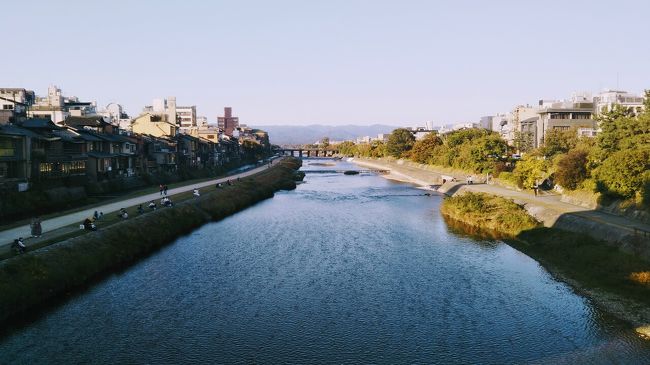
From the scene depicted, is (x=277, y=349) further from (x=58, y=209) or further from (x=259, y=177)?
(x=259, y=177)

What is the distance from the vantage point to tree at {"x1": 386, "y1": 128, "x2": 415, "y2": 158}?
17288cm

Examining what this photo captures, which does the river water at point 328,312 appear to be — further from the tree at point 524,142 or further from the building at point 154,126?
the tree at point 524,142

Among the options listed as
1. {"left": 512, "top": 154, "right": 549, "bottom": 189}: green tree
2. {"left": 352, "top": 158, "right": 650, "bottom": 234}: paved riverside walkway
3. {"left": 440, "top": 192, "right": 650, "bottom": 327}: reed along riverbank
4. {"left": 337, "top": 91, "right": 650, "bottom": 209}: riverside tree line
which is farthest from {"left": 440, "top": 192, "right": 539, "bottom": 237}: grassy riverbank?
{"left": 337, "top": 91, "right": 650, "bottom": 209}: riverside tree line

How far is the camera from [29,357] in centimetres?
2058

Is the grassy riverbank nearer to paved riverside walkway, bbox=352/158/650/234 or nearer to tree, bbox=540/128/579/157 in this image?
paved riverside walkway, bbox=352/158/650/234

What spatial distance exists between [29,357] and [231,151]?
128 meters

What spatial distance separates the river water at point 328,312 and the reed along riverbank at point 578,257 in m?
1.12

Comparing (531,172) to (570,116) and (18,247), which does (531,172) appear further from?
(18,247)

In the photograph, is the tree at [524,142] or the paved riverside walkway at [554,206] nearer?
the paved riverside walkway at [554,206]

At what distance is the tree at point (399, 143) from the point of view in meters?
173

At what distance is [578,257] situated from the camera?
3434 cm

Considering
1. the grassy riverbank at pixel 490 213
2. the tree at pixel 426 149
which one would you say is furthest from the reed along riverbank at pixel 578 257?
the tree at pixel 426 149

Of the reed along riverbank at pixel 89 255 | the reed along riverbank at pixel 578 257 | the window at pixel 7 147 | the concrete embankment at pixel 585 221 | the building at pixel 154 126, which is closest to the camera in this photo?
the reed along riverbank at pixel 89 255

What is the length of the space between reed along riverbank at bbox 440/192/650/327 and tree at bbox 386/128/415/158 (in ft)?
389
